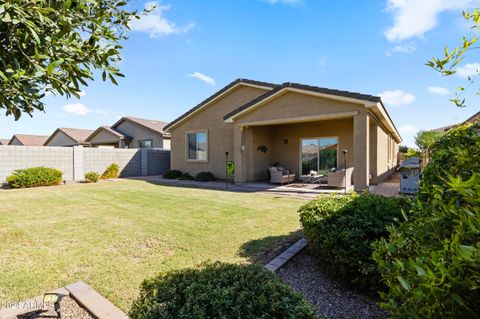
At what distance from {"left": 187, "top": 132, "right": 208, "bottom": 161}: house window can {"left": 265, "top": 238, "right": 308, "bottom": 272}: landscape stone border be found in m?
13.0

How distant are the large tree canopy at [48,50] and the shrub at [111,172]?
17.3m

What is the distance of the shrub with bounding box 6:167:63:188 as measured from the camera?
1298 centimetres

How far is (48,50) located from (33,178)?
1478 cm

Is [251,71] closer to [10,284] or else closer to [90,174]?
[90,174]

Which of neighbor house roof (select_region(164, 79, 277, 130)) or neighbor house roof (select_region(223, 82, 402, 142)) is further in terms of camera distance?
neighbor house roof (select_region(164, 79, 277, 130))

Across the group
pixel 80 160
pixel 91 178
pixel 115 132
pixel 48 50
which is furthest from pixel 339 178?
pixel 115 132

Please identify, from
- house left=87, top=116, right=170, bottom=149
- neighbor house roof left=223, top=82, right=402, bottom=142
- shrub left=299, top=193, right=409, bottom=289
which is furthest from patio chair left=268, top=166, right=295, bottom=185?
house left=87, top=116, right=170, bottom=149

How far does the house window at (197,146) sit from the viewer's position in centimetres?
1736

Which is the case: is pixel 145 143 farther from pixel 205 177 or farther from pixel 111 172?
pixel 205 177

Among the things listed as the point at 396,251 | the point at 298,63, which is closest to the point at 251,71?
the point at 298,63

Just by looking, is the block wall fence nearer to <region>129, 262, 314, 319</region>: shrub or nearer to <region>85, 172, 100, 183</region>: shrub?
<region>85, 172, 100, 183</region>: shrub

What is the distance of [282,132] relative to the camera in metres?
15.9

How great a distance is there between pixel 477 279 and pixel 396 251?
0.68 m

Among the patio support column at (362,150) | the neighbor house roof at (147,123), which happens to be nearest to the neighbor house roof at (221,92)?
the patio support column at (362,150)
